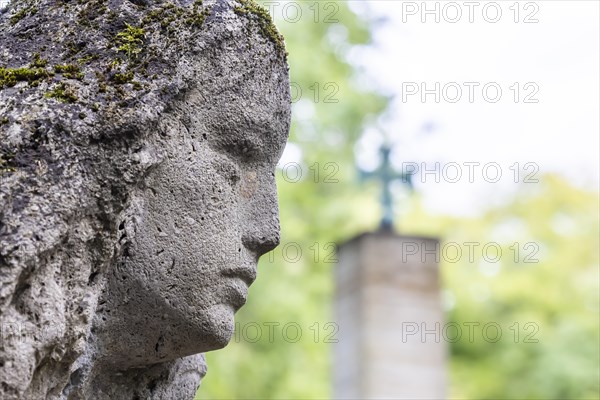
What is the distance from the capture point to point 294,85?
34.7 feet

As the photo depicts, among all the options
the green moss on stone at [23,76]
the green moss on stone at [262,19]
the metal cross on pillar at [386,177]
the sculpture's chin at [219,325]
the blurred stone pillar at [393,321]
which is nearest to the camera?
the green moss on stone at [23,76]

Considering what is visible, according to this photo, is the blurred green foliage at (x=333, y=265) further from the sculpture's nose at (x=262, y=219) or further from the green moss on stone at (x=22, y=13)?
the green moss on stone at (x=22, y=13)

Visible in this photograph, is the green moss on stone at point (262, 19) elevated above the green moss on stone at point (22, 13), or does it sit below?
below

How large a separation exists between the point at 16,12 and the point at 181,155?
544 millimetres

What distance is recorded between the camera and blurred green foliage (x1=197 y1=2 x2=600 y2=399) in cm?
1120

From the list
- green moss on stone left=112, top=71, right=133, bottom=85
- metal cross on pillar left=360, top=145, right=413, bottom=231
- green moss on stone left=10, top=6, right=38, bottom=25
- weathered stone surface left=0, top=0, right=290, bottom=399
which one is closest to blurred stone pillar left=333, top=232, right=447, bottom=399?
metal cross on pillar left=360, top=145, right=413, bottom=231

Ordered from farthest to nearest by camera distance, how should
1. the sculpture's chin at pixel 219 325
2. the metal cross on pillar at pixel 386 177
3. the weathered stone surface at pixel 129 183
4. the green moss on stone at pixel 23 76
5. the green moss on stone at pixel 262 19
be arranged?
the metal cross on pillar at pixel 386 177 → the green moss on stone at pixel 262 19 → the sculpture's chin at pixel 219 325 → the green moss on stone at pixel 23 76 → the weathered stone surface at pixel 129 183

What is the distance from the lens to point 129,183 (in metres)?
2.16

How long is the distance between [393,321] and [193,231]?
872 centimetres

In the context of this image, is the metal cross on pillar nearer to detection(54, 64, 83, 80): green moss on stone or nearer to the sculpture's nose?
the sculpture's nose

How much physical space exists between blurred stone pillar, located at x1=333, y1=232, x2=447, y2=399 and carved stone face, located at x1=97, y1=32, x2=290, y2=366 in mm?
8414

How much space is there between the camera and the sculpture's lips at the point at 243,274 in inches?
92.0

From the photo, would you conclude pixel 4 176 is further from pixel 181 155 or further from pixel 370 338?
pixel 370 338

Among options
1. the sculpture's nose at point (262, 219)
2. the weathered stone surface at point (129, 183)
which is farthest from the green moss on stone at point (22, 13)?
the sculpture's nose at point (262, 219)
